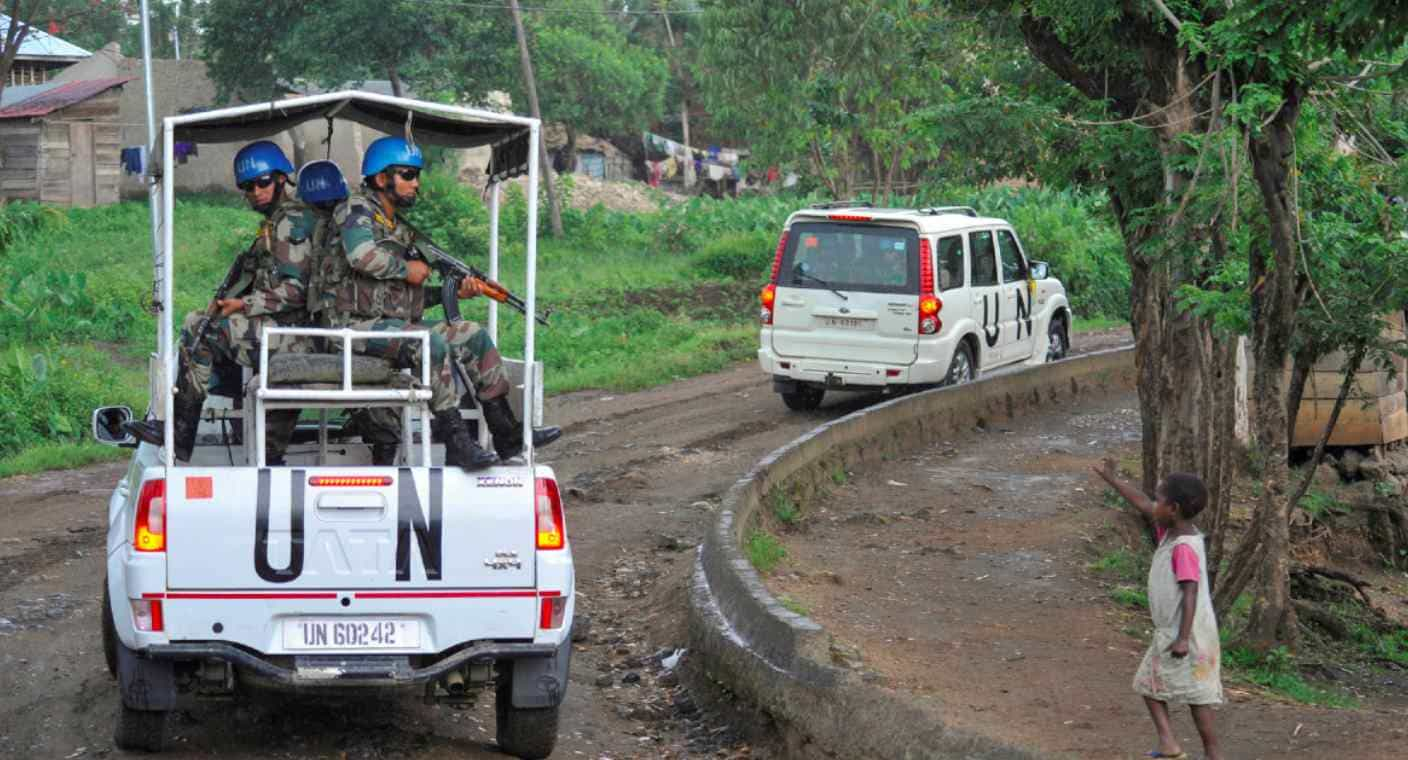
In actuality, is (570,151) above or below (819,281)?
above

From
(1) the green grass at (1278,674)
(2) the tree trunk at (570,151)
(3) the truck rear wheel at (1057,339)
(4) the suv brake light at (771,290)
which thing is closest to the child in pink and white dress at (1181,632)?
(1) the green grass at (1278,674)

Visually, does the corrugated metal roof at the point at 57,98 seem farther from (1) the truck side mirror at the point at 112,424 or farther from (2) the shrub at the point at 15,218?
(1) the truck side mirror at the point at 112,424

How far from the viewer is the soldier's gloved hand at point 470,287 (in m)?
7.61

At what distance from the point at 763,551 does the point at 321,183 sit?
3.70 metres

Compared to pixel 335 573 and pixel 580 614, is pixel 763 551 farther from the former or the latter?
pixel 335 573

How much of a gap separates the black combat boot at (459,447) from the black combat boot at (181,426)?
1.03m

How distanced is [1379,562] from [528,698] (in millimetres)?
10539

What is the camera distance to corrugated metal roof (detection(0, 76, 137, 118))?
3778 cm

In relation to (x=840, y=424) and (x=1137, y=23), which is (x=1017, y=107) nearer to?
(x=1137, y=23)

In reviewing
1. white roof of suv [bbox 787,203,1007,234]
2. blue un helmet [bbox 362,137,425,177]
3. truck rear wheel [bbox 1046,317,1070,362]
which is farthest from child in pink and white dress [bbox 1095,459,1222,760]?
truck rear wheel [bbox 1046,317,1070,362]

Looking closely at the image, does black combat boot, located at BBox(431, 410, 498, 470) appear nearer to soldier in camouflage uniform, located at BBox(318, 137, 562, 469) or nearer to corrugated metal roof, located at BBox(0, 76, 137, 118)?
soldier in camouflage uniform, located at BBox(318, 137, 562, 469)

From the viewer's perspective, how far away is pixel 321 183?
306 inches

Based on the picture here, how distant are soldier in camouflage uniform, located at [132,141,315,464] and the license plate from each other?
1.29 meters

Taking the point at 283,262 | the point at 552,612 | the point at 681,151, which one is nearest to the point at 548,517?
the point at 552,612
